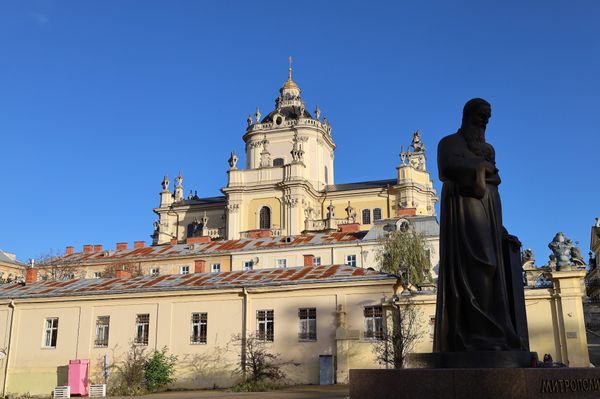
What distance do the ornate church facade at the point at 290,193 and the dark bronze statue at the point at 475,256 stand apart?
196ft

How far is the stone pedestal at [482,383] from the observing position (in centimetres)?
591

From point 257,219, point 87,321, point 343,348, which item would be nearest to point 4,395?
point 87,321

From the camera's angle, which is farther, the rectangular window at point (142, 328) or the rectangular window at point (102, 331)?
the rectangular window at point (102, 331)

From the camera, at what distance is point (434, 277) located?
153 feet

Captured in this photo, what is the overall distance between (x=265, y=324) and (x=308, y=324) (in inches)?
81.3

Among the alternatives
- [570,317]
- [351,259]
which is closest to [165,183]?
[351,259]

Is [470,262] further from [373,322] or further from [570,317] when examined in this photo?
[570,317]

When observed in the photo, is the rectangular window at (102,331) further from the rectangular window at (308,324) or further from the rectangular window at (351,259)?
the rectangular window at (351,259)

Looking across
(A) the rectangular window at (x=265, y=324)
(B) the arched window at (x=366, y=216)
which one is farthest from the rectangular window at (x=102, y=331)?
(B) the arched window at (x=366, y=216)

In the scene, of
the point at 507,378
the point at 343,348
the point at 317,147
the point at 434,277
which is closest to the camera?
the point at 507,378

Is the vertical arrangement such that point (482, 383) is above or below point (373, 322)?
below

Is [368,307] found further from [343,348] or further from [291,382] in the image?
[291,382]

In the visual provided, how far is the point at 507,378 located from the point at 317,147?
2952 inches

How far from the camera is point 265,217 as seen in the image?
2876 inches
